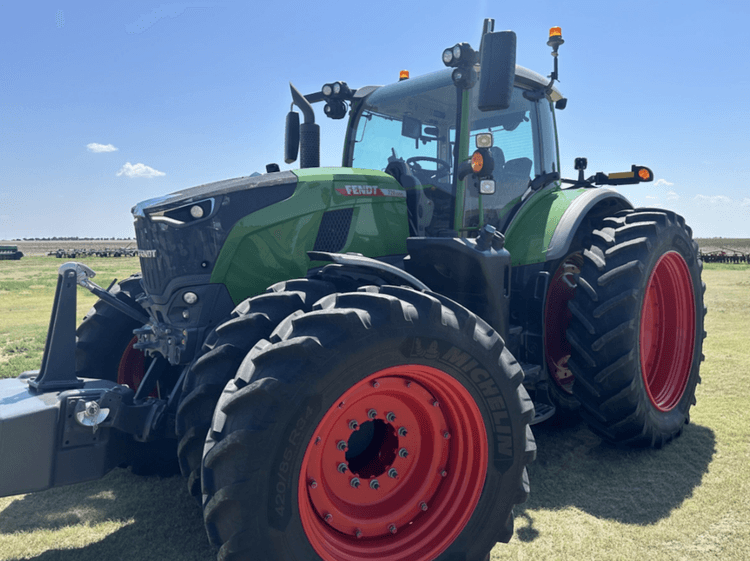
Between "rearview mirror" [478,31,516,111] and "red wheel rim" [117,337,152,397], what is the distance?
2.93 metres

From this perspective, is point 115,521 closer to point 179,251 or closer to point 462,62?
point 179,251

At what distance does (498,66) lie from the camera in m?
2.98

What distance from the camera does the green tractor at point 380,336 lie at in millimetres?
2309

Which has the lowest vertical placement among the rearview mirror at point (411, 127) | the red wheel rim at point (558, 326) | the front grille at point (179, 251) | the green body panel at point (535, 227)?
the red wheel rim at point (558, 326)

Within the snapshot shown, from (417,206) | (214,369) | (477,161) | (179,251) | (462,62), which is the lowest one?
(214,369)

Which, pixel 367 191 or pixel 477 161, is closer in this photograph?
pixel 477 161

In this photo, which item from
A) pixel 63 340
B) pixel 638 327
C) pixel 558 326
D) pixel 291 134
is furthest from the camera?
pixel 291 134

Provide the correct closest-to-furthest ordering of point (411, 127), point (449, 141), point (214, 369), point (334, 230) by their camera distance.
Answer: point (214, 369)
point (334, 230)
point (449, 141)
point (411, 127)

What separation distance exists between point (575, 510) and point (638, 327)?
129 cm

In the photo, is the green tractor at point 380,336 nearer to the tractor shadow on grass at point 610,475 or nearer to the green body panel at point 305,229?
the green body panel at point 305,229

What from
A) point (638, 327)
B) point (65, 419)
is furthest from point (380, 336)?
point (638, 327)

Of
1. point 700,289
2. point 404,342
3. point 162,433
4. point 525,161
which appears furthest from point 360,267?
point 700,289

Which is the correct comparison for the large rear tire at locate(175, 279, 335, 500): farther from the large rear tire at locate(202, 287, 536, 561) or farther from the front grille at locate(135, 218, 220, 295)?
the front grille at locate(135, 218, 220, 295)

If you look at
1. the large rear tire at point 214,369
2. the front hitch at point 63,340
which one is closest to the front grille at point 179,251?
the front hitch at point 63,340
